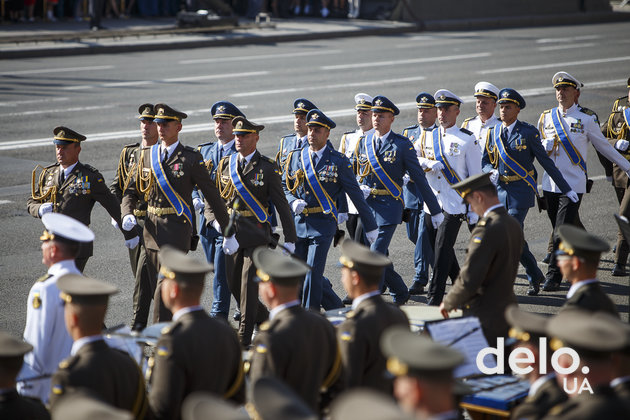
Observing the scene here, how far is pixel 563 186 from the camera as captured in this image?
1005 centimetres

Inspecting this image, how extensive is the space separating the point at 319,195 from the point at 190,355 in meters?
4.23

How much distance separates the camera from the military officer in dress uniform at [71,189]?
870 centimetres

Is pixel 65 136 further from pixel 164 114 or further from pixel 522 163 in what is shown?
pixel 522 163

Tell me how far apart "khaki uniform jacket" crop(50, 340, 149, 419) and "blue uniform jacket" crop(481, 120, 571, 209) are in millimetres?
6024

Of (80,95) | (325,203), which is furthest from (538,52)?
(325,203)

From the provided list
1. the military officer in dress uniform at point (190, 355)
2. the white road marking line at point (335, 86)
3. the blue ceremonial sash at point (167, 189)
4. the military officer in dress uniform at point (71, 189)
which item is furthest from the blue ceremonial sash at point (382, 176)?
the white road marking line at point (335, 86)

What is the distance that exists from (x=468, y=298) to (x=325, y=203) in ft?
8.52

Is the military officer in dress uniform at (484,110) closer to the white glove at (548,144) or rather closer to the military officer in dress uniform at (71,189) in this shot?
the white glove at (548,144)

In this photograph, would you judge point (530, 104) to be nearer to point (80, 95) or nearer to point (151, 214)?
point (80, 95)

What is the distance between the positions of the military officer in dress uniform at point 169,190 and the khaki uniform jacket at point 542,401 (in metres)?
4.25

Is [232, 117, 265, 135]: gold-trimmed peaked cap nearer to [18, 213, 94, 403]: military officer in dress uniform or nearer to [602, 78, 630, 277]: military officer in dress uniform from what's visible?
[18, 213, 94, 403]: military officer in dress uniform

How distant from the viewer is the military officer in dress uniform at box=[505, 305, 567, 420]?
4809 millimetres

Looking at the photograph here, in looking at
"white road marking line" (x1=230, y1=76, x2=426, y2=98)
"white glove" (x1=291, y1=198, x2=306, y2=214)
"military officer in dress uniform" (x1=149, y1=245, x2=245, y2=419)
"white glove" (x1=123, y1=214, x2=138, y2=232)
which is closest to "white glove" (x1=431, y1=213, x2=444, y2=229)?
"white glove" (x1=291, y1=198, x2=306, y2=214)

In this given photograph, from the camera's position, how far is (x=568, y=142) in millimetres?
10797
